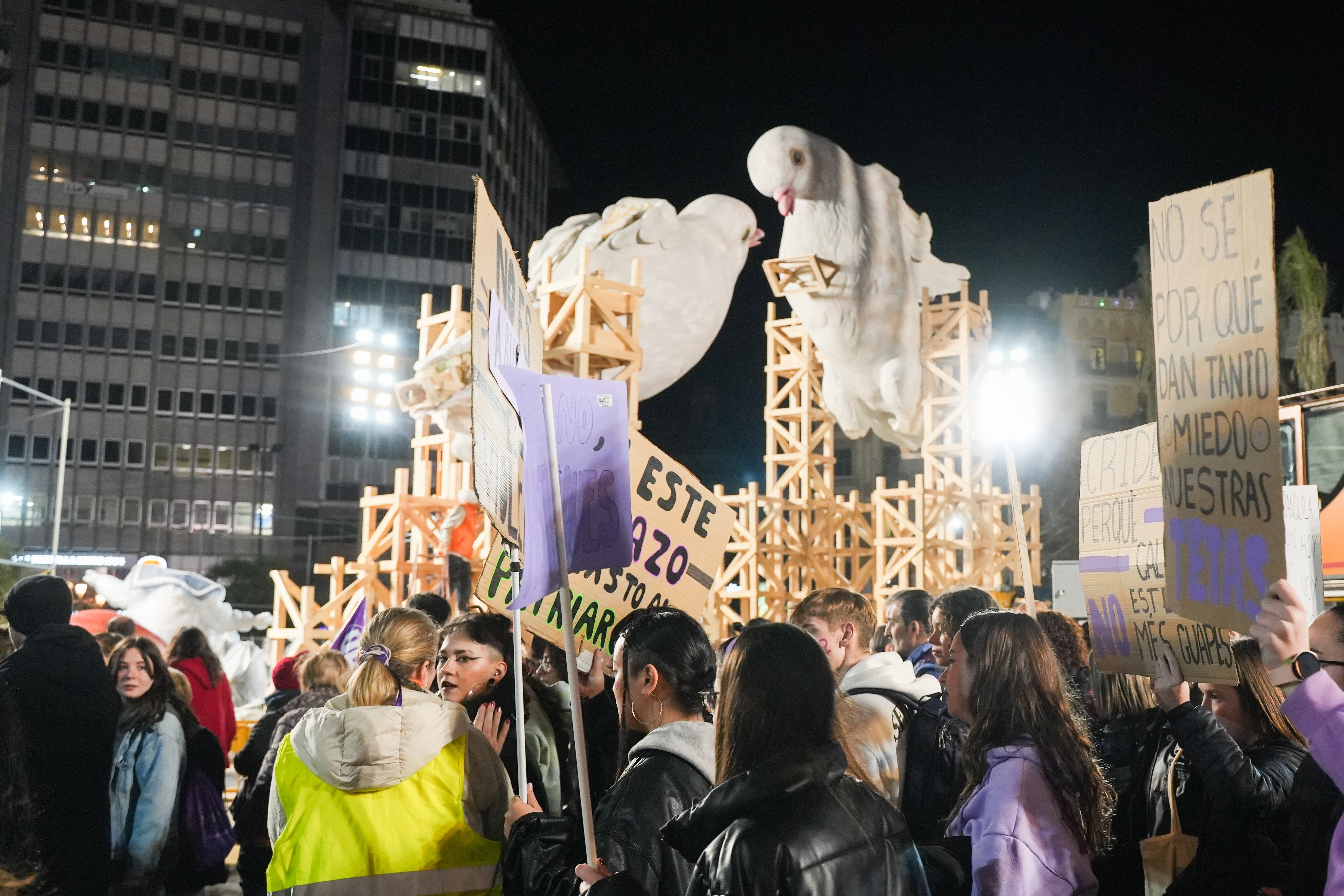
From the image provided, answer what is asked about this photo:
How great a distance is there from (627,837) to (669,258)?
14.3 meters

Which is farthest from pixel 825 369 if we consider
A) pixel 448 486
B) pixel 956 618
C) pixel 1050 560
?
pixel 1050 560

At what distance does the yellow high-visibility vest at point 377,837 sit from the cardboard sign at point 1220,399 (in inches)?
86.7

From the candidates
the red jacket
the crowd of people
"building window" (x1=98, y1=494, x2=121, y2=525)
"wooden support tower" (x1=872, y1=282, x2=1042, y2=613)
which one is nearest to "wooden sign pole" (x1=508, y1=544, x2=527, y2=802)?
the crowd of people

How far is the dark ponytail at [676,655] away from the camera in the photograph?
3312 mm

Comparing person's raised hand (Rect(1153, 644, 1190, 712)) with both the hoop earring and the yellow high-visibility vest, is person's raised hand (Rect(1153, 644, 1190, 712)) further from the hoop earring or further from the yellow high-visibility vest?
the yellow high-visibility vest

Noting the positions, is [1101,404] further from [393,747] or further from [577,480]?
[393,747]

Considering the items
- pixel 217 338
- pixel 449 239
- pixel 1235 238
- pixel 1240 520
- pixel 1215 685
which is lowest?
pixel 1215 685

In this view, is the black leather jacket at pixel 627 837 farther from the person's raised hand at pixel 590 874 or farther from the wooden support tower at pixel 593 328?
the wooden support tower at pixel 593 328

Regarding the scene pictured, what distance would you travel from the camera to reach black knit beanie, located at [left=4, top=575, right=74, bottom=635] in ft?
14.5

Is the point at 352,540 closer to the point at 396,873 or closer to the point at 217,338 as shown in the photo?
the point at 217,338

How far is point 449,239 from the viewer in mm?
69875

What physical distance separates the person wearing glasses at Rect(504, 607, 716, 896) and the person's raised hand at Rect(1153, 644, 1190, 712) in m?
1.53

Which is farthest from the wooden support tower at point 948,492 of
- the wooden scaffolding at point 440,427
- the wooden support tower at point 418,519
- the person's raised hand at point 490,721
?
the person's raised hand at point 490,721

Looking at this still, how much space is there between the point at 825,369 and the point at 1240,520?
678 inches
